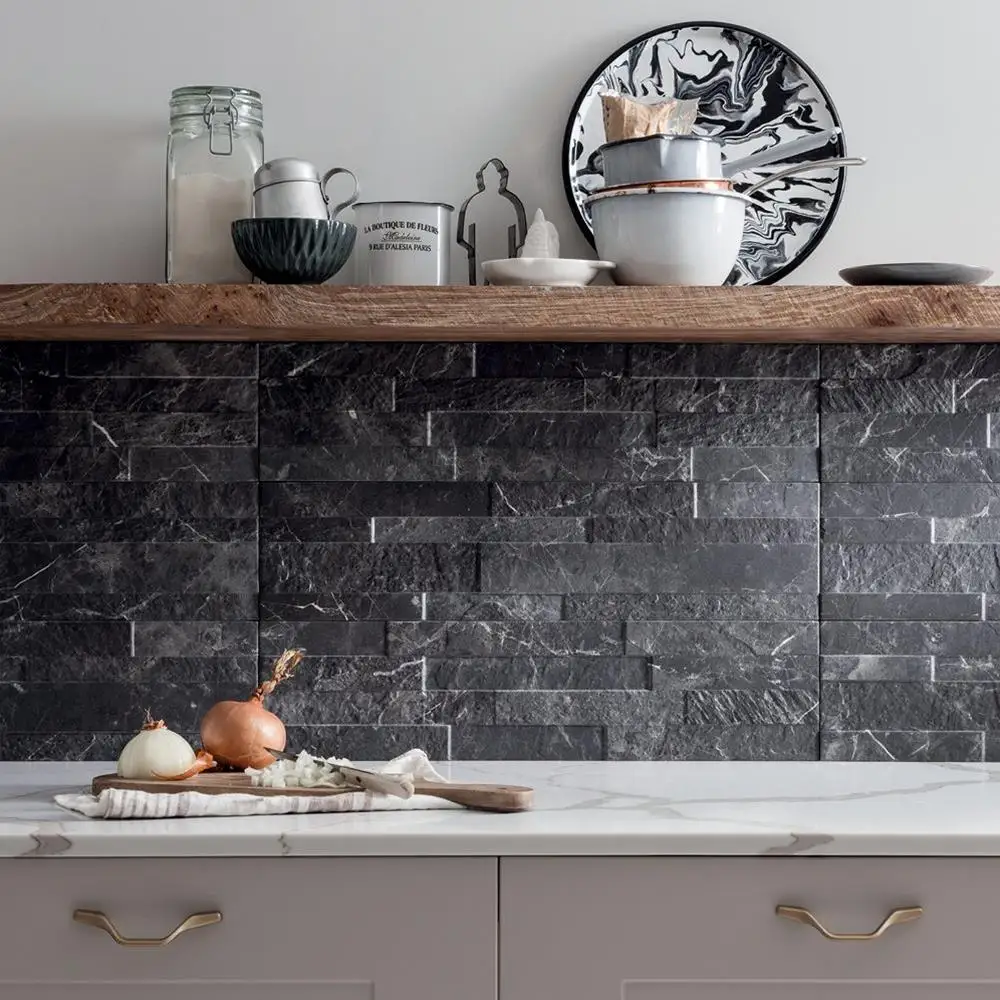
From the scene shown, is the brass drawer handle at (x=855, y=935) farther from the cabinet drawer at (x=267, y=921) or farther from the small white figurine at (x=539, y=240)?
the small white figurine at (x=539, y=240)

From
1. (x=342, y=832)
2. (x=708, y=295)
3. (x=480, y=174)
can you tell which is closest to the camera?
(x=342, y=832)

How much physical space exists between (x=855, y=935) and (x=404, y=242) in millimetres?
1096

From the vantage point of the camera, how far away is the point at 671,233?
1678mm

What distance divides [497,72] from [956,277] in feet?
2.51

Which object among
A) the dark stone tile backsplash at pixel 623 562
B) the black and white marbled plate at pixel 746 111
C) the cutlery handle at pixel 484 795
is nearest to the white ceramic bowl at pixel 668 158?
the black and white marbled plate at pixel 746 111

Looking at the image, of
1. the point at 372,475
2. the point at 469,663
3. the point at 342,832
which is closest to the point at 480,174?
the point at 372,475

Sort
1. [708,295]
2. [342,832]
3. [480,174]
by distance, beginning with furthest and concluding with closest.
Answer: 1. [480,174]
2. [708,295]
3. [342,832]

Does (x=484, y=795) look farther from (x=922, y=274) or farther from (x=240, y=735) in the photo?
(x=922, y=274)

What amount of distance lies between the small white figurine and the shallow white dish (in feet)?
0.22

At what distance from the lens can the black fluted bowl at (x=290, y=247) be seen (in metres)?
1.69

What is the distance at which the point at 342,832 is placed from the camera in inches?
57.2

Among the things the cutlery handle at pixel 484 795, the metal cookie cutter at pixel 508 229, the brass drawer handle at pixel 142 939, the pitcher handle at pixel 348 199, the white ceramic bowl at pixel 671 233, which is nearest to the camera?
the brass drawer handle at pixel 142 939

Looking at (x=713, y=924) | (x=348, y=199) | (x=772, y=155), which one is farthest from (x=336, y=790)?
(x=772, y=155)

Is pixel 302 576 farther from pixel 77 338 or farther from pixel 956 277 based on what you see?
pixel 956 277
